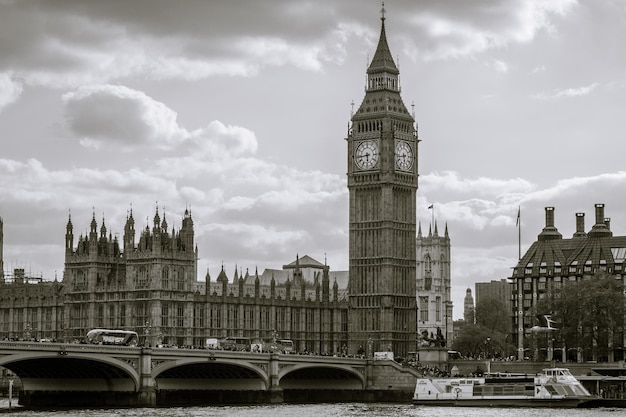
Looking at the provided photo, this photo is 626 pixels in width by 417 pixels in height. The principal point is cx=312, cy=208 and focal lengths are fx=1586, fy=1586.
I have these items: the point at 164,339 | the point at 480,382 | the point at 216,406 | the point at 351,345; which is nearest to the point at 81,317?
the point at 164,339

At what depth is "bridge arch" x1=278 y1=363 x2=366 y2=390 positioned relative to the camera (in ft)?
491

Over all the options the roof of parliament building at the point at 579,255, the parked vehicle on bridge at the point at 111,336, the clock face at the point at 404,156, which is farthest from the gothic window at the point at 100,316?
the roof of parliament building at the point at 579,255

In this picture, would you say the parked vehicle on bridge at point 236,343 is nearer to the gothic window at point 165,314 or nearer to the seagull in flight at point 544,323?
the gothic window at point 165,314

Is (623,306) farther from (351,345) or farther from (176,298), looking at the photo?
(176,298)

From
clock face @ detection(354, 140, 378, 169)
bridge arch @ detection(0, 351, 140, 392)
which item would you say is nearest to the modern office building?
clock face @ detection(354, 140, 378, 169)

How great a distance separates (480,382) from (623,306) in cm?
3221

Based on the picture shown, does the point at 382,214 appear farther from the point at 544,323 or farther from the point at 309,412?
the point at 309,412

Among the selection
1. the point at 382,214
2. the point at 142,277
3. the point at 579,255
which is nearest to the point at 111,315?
the point at 142,277

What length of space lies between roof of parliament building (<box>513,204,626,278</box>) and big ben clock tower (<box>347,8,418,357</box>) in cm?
1761

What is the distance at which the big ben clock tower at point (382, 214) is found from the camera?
182500 millimetres

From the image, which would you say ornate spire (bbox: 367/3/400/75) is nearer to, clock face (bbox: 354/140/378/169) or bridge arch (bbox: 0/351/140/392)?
clock face (bbox: 354/140/378/169)

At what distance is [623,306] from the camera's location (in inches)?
6398

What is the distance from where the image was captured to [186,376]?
143125 mm

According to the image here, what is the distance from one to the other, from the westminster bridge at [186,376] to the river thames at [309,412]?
12.0ft
